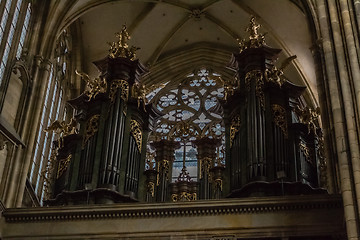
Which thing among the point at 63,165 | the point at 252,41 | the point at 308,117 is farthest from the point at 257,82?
the point at 63,165

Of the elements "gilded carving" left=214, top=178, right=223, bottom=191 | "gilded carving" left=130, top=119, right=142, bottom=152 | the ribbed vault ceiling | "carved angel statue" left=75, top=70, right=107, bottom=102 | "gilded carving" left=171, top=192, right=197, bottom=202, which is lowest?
"gilded carving" left=171, top=192, right=197, bottom=202

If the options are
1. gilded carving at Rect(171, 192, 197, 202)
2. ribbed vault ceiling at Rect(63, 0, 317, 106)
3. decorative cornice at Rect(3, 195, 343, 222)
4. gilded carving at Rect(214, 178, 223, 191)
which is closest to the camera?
decorative cornice at Rect(3, 195, 343, 222)

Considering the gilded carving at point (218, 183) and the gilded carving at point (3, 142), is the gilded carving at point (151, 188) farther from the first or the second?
the gilded carving at point (3, 142)

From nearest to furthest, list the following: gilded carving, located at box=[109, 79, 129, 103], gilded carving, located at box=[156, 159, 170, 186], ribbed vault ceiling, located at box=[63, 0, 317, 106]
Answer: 1. gilded carving, located at box=[109, 79, 129, 103]
2. gilded carving, located at box=[156, 159, 170, 186]
3. ribbed vault ceiling, located at box=[63, 0, 317, 106]

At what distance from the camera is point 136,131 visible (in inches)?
571

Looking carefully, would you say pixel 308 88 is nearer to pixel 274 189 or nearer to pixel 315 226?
pixel 274 189

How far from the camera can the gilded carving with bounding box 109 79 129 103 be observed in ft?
48.5

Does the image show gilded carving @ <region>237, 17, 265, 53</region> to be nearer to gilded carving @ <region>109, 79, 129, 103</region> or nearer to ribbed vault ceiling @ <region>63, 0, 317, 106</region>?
ribbed vault ceiling @ <region>63, 0, 317, 106</region>

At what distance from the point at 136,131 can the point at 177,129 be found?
4.86 metres

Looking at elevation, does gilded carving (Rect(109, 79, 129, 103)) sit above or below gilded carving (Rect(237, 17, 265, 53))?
below

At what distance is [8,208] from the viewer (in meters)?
12.4

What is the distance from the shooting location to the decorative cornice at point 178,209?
11.3m

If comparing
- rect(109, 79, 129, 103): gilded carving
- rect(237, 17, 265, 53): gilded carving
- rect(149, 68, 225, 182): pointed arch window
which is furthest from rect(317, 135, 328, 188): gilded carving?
rect(149, 68, 225, 182): pointed arch window

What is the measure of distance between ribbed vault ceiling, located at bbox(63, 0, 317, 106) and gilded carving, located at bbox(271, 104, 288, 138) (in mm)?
4494
